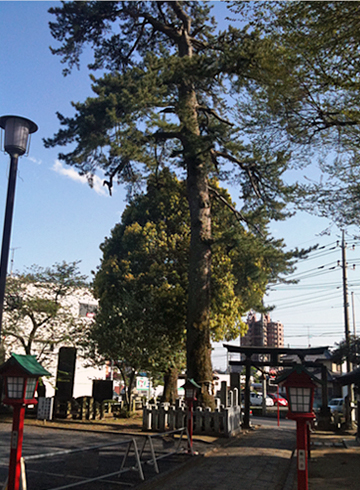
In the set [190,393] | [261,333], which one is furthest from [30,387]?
[261,333]

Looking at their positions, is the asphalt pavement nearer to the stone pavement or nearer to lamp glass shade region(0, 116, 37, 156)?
the stone pavement

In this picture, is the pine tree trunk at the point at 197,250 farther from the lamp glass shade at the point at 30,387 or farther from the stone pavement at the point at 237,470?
the lamp glass shade at the point at 30,387

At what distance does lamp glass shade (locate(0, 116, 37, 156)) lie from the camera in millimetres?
7695

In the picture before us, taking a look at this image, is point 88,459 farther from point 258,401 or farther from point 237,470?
point 258,401

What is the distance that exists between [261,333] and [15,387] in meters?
127

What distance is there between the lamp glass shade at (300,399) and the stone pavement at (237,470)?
267cm

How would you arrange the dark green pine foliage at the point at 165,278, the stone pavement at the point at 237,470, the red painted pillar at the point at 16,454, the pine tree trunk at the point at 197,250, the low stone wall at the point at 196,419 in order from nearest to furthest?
the red painted pillar at the point at 16,454 < the stone pavement at the point at 237,470 < the low stone wall at the point at 196,419 < the pine tree trunk at the point at 197,250 < the dark green pine foliage at the point at 165,278

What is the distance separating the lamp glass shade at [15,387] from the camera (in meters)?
6.27

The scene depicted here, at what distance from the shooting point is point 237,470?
32.2 feet

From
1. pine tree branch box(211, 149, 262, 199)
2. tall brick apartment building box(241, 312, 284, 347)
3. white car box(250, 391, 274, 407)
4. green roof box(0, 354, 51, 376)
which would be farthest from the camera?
tall brick apartment building box(241, 312, 284, 347)

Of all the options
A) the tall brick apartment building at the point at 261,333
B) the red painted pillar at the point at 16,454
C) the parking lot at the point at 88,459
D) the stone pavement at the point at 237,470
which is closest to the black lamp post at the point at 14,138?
the red painted pillar at the point at 16,454

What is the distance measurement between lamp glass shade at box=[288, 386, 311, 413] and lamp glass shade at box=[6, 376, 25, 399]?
3.91m

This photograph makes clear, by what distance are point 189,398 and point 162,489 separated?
4052 millimetres

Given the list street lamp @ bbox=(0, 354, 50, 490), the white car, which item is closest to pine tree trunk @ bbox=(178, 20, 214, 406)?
street lamp @ bbox=(0, 354, 50, 490)
